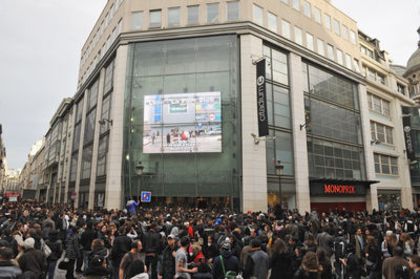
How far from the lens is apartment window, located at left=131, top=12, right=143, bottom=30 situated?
28078mm

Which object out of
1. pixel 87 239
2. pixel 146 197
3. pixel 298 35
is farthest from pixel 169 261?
pixel 298 35

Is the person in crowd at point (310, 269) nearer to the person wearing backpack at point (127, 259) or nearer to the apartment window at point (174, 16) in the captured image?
the person wearing backpack at point (127, 259)

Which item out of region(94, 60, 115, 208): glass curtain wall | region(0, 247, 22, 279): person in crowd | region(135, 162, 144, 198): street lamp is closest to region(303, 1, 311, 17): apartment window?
region(94, 60, 115, 208): glass curtain wall

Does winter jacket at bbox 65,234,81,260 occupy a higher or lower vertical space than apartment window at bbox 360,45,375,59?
lower

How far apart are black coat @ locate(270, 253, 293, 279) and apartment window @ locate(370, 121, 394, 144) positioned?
119ft

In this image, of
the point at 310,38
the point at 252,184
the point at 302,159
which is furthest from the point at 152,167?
the point at 310,38

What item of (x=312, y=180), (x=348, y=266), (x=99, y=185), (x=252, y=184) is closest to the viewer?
(x=348, y=266)

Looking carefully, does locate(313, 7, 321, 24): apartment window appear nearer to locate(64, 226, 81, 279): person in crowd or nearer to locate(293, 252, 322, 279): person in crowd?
locate(64, 226, 81, 279): person in crowd

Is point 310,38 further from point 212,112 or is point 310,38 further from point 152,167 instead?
point 152,167

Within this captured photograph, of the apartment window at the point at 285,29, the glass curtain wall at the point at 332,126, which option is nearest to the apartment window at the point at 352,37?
the glass curtain wall at the point at 332,126

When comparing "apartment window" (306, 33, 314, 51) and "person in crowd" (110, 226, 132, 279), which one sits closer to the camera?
"person in crowd" (110, 226, 132, 279)

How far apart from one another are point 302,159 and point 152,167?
13367 mm

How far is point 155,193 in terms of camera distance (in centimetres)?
2450

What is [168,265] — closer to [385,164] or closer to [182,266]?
[182,266]
